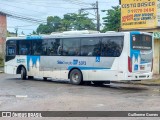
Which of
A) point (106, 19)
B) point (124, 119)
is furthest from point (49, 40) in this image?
point (106, 19)

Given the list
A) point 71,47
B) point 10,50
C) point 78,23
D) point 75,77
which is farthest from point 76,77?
point 78,23

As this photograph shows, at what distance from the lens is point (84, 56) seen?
20500mm

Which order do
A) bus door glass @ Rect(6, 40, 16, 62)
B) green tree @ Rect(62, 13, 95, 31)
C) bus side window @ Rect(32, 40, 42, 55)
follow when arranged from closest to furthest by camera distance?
bus side window @ Rect(32, 40, 42, 55) → bus door glass @ Rect(6, 40, 16, 62) → green tree @ Rect(62, 13, 95, 31)

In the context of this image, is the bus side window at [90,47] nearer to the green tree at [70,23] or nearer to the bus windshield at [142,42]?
the bus windshield at [142,42]

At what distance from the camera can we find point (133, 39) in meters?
18.5

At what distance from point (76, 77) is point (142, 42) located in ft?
14.0

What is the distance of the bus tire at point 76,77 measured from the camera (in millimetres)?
20567

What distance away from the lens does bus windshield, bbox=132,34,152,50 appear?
61.0 ft

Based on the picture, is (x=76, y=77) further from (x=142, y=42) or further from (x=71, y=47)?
(x=142, y=42)

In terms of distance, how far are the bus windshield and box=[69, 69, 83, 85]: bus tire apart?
3.67 metres

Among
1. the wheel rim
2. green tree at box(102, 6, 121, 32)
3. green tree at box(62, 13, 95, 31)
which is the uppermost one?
green tree at box(62, 13, 95, 31)

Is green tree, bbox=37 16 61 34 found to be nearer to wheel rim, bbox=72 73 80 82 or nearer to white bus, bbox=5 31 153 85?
white bus, bbox=5 31 153 85

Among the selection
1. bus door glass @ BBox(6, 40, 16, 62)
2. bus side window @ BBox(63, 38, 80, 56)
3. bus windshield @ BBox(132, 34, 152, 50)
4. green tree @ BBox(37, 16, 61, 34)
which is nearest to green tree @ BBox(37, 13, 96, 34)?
green tree @ BBox(37, 16, 61, 34)

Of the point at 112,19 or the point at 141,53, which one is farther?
the point at 112,19
